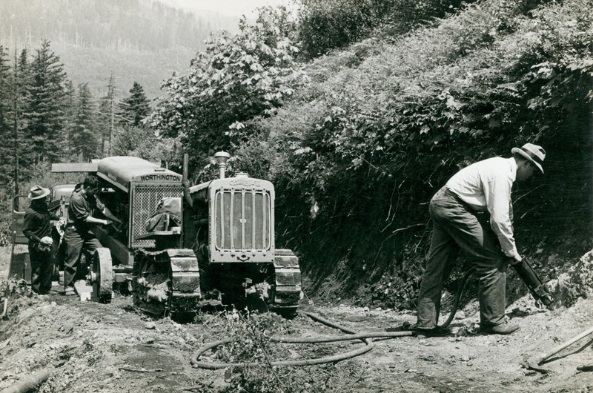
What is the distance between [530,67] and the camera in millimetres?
8453

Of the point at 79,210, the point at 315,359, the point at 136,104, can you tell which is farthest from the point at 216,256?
the point at 136,104

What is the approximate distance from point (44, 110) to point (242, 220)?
53.6 metres

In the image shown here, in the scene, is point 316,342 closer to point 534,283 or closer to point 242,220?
point 534,283

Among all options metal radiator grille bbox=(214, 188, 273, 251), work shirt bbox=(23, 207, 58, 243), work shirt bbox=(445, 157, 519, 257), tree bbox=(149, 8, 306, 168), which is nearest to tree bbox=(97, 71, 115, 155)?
tree bbox=(149, 8, 306, 168)

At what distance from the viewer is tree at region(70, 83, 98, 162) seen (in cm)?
8650

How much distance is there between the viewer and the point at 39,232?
1139cm

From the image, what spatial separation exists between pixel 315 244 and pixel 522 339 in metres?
5.78

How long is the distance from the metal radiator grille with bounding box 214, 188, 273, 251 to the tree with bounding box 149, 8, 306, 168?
6.21 meters

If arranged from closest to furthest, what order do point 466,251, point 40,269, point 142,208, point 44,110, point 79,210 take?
1. point 466,251
2. point 79,210
3. point 40,269
4. point 142,208
5. point 44,110

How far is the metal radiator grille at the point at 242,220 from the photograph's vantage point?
29.1 feet

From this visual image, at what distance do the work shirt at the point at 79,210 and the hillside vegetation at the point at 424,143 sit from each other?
3.38 meters

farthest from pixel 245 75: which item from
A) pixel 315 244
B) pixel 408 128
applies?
pixel 408 128

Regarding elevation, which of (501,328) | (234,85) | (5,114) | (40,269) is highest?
(5,114)

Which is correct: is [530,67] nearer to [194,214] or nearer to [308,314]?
[308,314]
